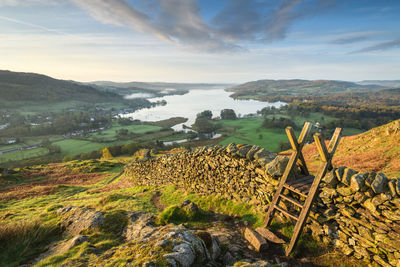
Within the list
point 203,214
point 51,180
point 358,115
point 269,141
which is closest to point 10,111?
point 51,180

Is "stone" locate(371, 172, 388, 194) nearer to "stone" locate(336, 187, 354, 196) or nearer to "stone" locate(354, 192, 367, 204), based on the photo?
"stone" locate(354, 192, 367, 204)

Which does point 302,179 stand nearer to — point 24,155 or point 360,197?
point 360,197

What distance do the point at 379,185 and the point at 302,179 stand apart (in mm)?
2178

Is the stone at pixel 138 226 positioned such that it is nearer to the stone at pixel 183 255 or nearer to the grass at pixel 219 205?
the stone at pixel 183 255

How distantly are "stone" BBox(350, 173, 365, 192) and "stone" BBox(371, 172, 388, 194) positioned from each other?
0.76 ft

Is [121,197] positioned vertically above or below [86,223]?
below

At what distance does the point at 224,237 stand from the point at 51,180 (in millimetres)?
33966

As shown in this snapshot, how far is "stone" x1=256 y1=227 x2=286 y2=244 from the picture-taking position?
573 centimetres

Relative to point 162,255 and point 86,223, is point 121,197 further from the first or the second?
point 162,255

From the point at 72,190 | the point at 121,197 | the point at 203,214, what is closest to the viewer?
the point at 203,214

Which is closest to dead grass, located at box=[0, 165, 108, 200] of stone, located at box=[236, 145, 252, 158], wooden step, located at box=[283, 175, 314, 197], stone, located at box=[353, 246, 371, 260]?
stone, located at box=[236, 145, 252, 158]

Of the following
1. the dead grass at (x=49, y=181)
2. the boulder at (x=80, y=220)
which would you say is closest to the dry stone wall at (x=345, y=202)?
the boulder at (x=80, y=220)

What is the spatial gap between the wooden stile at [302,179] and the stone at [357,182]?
64 centimetres

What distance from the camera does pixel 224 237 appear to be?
6176mm
